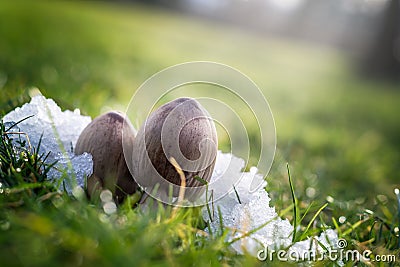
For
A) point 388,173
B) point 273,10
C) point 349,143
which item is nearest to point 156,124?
point 388,173

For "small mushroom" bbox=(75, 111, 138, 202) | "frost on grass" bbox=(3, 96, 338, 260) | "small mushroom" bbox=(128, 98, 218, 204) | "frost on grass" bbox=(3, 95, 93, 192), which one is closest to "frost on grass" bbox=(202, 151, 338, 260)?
"frost on grass" bbox=(3, 96, 338, 260)

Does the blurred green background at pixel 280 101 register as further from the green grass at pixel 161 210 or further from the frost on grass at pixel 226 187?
the frost on grass at pixel 226 187

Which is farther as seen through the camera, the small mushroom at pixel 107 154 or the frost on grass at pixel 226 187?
the small mushroom at pixel 107 154

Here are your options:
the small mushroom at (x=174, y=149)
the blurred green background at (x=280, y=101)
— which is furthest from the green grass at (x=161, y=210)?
the small mushroom at (x=174, y=149)

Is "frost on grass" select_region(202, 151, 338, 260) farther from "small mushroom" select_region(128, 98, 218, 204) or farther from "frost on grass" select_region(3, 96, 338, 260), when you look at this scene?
"small mushroom" select_region(128, 98, 218, 204)

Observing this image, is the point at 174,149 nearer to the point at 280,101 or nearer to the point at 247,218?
the point at 247,218

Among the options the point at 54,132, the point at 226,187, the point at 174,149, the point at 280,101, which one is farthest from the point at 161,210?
the point at 280,101

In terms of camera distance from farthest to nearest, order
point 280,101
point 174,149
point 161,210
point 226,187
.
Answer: point 280,101 → point 226,187 → point 174,149 → point 161,210

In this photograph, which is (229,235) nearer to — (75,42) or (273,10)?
(75,42)
